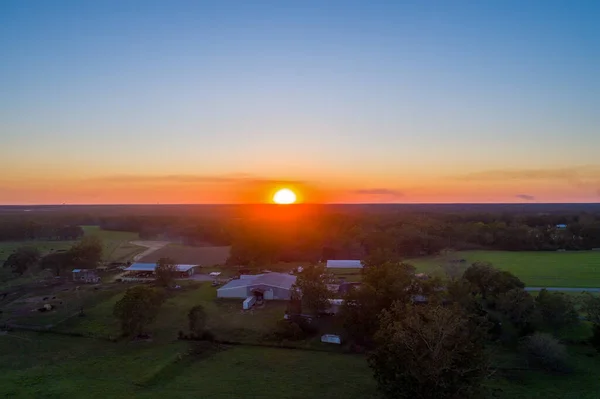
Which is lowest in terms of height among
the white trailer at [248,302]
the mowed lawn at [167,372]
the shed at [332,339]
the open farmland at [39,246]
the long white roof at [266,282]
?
the mowed lawn at [167,372]

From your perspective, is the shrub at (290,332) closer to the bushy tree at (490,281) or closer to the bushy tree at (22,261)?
the bushy tree at (490,281)

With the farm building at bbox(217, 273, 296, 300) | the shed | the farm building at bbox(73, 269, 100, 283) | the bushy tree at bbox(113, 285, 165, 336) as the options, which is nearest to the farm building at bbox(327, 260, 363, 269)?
the farm building at bbox(217, 273, 296, 300)

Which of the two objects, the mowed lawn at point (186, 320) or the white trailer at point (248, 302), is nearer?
the mowed lawn at point (186, 320)

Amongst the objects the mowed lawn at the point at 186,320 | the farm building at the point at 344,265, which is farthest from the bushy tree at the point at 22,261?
the farm building at the point at 344,265

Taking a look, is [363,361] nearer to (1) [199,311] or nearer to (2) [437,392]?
(2) [437,392]

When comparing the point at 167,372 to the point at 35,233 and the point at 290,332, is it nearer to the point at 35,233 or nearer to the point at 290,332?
the point at 290,332
